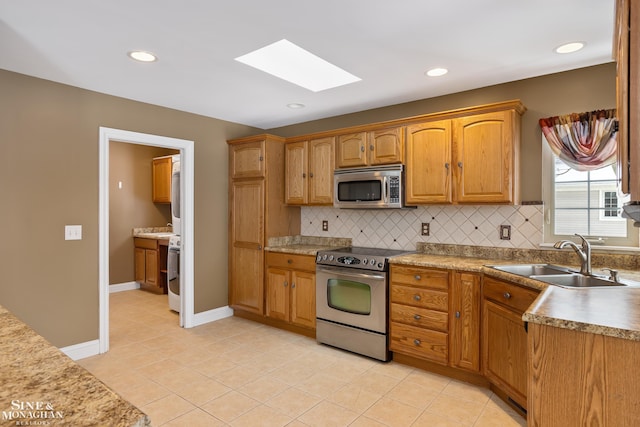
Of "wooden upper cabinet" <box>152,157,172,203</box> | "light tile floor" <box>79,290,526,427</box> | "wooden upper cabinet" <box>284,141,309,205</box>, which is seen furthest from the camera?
"wooden upper cabinet" <box>152,157,172,203</box>

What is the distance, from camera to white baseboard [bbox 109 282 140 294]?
5711mm

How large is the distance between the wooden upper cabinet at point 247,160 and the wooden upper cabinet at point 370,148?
2.98ft

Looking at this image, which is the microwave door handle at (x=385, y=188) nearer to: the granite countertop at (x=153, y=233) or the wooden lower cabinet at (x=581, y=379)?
the wooden lower cabinet at (x=581, y=379)

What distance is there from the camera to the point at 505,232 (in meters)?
3.11

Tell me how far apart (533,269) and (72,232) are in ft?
12.4

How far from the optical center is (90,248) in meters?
3.29

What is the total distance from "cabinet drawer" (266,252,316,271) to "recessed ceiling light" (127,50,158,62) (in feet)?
7.09

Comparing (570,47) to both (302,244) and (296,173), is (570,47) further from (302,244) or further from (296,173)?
(302,244)

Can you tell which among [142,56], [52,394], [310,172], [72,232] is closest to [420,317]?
[310,172]

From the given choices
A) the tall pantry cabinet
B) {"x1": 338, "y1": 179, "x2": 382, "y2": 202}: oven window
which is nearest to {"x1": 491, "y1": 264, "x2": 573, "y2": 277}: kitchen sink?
{"x1": 338, "y1": 179, "x2": 382, "y2": 202}: oven window

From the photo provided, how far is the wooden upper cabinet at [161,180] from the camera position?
19.5ft

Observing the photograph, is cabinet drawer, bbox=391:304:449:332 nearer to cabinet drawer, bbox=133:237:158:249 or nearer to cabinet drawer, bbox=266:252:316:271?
cabinet drawer, bbox=266:252:316:271

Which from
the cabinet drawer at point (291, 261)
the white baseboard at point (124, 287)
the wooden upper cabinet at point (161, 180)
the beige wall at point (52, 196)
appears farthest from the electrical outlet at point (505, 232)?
the white baseboard at point (124, 287)

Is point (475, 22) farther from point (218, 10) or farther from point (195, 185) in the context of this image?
point (195, 185)
